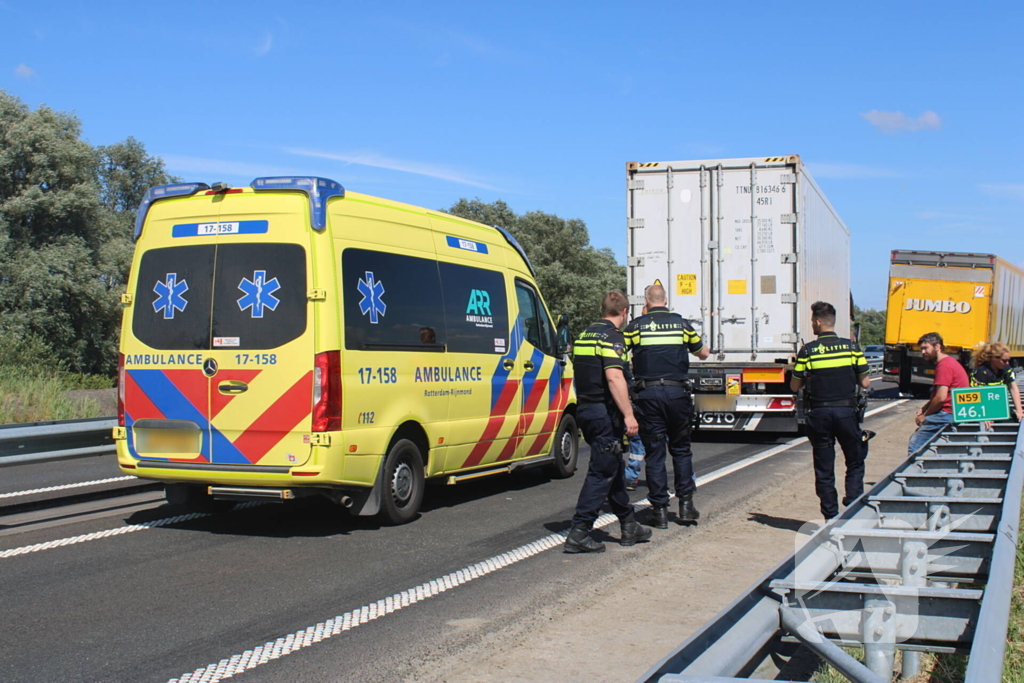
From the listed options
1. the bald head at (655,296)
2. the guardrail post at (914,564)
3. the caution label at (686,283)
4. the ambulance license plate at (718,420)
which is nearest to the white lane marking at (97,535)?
the bald head at (655,296)

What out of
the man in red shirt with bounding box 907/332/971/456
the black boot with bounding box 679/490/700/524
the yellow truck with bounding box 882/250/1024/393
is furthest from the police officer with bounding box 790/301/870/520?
the yellow truck with bounding box 882/250/1024/393

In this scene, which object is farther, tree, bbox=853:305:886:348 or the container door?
tree, bbox=853:305:886:348

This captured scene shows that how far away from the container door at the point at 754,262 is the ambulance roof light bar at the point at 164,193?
891 cm

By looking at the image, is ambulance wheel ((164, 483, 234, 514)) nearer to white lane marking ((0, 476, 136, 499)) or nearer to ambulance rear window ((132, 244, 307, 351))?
ambulance rear window ((132, 244, 307, 351))

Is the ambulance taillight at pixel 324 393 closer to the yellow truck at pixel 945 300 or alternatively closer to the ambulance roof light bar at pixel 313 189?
the ambulance roof light bar at pixel 313 189

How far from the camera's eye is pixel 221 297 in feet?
24.0

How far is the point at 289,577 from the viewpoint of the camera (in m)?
6.25

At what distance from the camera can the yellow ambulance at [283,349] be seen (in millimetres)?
7074

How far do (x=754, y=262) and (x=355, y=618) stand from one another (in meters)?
10.5

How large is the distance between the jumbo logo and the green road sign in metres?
20.3

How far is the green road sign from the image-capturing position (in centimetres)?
829

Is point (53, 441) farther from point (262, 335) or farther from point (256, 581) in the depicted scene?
point (256, 581)

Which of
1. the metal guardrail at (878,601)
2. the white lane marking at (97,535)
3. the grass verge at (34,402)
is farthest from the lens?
the grass verge at (34,402)

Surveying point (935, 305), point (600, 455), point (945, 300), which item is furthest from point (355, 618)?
point (945, 300)
